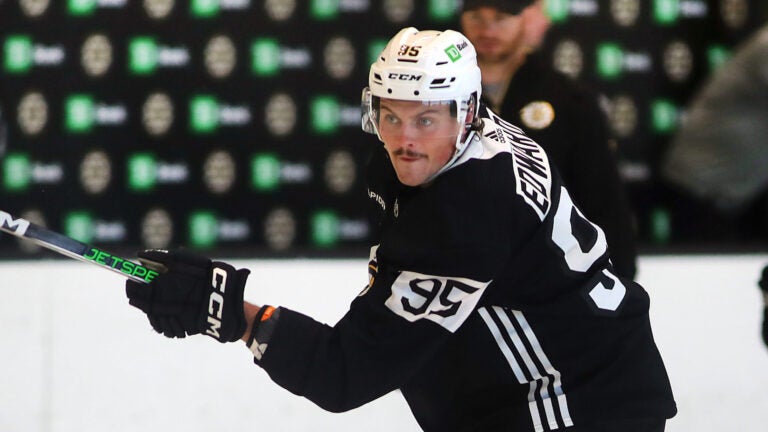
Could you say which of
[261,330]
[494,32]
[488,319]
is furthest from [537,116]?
[261,330]

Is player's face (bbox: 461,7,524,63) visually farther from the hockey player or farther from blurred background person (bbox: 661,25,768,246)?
blurred background person (bbox: 661,25,768,246)

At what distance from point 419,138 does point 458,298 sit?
238 millimetres

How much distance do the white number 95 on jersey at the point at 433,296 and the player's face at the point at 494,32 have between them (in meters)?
1.10

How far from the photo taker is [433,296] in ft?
6.62

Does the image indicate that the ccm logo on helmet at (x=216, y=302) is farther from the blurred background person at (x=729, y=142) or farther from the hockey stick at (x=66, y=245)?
the blurred background person at (x=729, y=142)

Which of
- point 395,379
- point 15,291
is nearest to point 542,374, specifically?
point 395,379

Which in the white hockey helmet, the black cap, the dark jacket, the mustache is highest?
the white hockey helmet

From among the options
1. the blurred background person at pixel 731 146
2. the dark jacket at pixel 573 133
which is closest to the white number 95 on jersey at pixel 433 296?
the dark jacket at pixel 573 133

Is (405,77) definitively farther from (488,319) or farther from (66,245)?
(66,245)

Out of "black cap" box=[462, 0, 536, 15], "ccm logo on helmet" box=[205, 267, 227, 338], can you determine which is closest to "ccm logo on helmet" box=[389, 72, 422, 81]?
"ccm logo on helmet" box=[205, 267, 227, 338]

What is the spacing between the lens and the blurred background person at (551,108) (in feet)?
9.68

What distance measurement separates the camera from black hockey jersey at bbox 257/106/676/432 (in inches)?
79.3

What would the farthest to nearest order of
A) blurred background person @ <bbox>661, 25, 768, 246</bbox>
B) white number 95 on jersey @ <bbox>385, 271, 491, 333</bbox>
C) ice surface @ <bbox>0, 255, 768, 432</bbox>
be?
blurred background person @ <bbox>661, 25, 768, 246</bbox> < ice surface @ <bbox>0, 255, 768, 432</bbox> < white number 95 on jersey @ <bbox>385, 271, 491, 333</bbox>

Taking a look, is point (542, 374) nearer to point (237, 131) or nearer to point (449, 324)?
point (449, 324)
